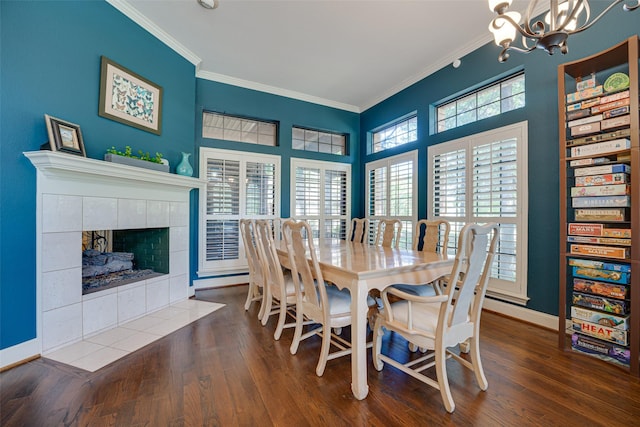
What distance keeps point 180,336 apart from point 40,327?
101 cm

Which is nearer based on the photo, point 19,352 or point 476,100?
point 19,352

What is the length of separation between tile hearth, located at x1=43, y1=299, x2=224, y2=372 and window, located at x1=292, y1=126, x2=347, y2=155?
3.08 m

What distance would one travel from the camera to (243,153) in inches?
171

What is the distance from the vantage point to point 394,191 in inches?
179

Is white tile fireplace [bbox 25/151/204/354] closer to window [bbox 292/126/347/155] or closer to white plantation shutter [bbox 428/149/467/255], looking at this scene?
window [bbox 292/126/347/155]

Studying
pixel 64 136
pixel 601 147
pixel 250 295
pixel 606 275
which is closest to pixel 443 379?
pixel 606 275

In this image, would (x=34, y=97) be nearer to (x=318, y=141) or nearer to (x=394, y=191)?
(x=318, y=141)

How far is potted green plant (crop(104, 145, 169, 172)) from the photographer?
102 inches

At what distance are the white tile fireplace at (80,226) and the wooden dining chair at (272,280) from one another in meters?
1.34

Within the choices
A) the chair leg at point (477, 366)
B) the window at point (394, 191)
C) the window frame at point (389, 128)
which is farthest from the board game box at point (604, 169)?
the window frame at point (389, 128)

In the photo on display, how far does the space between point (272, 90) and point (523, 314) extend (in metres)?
4.63

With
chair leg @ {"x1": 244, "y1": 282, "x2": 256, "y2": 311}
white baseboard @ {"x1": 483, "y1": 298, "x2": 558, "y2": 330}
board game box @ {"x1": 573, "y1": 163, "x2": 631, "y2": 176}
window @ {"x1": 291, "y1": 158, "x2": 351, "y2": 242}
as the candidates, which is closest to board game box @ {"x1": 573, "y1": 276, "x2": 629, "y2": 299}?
white baseboard @ {"x1": 483, "y1": 298, "x2": 558, "y2": 330}

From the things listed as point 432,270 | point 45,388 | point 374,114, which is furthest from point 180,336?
point 374,114

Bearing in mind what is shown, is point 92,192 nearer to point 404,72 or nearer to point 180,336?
point 180,336
